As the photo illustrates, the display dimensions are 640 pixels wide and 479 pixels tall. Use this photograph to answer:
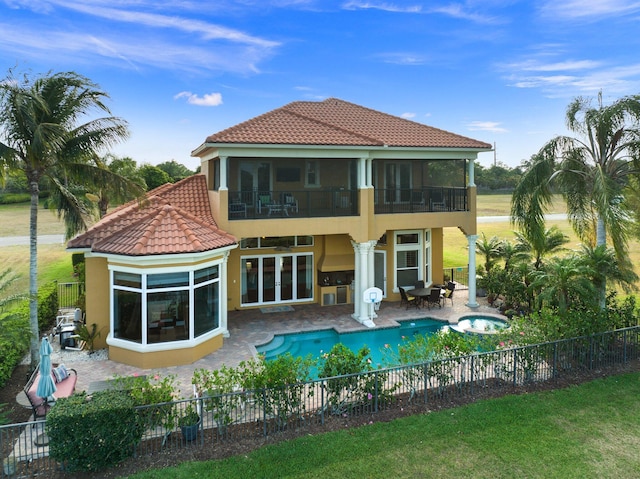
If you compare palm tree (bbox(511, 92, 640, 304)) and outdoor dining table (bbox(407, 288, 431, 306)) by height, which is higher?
palm tree (bbox(511, 92, 640, 304))

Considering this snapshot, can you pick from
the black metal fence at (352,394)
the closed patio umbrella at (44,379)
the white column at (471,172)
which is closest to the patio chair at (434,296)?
the white column at (471,172)

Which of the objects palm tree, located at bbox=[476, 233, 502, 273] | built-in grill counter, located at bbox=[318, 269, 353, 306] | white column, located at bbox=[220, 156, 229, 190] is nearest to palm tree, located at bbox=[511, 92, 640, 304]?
palm tree, located at bbox=[476, 233, 502, 273]

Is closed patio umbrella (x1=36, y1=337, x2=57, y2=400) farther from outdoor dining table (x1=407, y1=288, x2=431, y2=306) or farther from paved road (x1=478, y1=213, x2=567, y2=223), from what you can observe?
paved road (x1=478, y1=213, x2=567, y2=223)

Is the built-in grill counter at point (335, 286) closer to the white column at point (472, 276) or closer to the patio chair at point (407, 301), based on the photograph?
the patio chair at point (407, 301)

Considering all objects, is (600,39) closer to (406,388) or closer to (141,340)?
(406,388)

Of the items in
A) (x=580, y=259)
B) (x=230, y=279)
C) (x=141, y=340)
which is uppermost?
(x=580, y=259)

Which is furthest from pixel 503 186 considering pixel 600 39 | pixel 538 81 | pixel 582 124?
pixel 582 124
